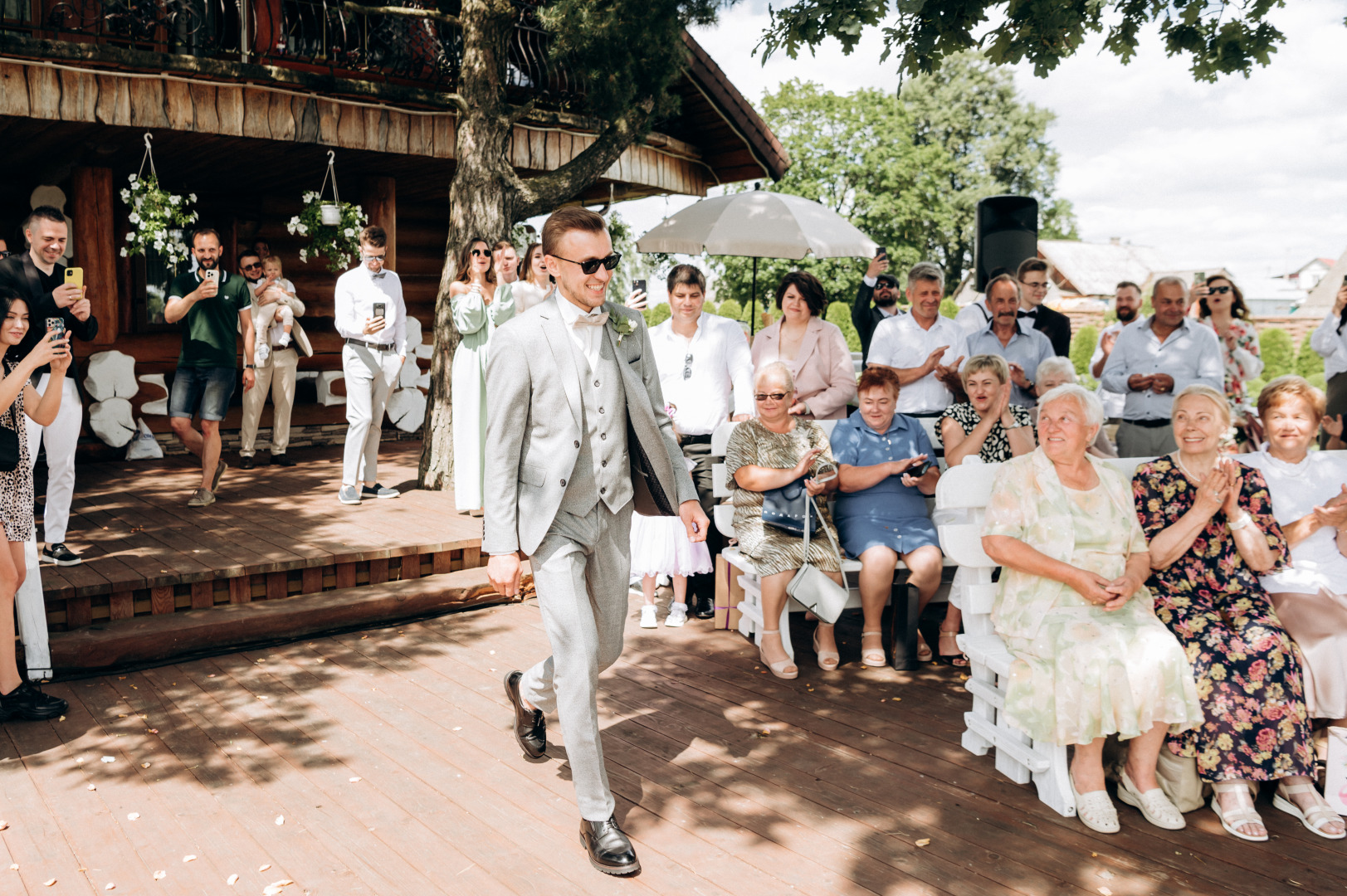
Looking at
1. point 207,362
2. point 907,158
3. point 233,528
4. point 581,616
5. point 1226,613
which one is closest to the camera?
point 581,616

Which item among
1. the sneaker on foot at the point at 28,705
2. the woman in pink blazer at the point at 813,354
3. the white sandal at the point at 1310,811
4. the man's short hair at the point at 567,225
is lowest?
the white sandal at the point at 1310,811

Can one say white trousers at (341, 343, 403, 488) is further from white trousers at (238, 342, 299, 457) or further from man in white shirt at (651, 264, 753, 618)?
man in white shirt at (651, 264, 753, 618)

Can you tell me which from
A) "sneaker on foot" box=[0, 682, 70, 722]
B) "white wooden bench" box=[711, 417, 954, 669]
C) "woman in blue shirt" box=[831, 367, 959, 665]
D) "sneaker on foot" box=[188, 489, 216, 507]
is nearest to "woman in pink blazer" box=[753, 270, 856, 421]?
"white wooden bench" box=[711, 417, 954, 669]

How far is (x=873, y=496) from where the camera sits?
189 inches

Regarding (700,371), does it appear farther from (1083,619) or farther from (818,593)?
(1083,619)

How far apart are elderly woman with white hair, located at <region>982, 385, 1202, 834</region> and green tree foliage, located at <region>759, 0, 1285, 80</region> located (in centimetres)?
201

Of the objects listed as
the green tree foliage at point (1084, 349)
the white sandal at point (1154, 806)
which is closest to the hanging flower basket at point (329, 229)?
the white sandal at point (1154, 806)

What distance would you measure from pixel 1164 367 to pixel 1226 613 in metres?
2.99

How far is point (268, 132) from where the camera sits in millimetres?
8047

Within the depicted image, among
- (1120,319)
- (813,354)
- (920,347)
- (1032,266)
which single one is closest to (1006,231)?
(1120,319)

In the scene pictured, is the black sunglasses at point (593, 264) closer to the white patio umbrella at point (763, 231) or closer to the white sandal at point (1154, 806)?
the white sandal at point (1154, 806)

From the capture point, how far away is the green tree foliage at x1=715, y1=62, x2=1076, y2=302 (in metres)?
47.6

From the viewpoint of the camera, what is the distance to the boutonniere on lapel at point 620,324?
3.14m

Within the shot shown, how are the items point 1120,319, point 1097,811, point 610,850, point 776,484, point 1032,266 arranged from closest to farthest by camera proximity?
point 610,850
point 1097,811
point 776,484
point 1032,266
point 1120,319
